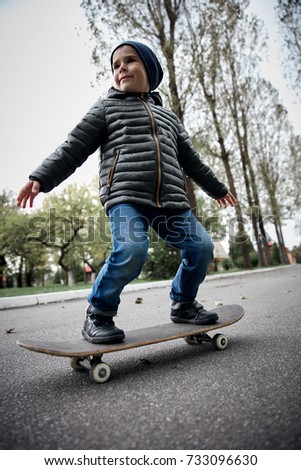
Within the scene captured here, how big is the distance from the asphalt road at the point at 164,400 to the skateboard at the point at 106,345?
0.07 m

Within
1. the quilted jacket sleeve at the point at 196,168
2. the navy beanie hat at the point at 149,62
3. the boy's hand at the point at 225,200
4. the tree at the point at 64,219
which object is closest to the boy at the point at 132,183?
the navy beanie hat at the point at 149,62

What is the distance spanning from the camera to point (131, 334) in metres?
2.15

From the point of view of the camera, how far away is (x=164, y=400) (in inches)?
53.7

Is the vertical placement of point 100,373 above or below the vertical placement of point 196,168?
below

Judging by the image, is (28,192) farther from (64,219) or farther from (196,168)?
(64,219)

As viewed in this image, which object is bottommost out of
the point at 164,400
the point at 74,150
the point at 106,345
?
the point at 164,400

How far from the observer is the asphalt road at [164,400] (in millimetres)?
1044

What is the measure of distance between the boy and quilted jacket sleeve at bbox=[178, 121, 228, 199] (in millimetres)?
125

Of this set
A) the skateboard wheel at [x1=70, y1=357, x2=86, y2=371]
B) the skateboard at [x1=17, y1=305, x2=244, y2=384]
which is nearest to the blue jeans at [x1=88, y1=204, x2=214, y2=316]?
the skateboard at [x1=17, y1=305, x2=244, y2=384]

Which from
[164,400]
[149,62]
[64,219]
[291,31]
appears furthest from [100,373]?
[64,219]

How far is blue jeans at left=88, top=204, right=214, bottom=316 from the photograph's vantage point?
6.30ft

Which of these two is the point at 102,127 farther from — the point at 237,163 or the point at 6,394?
the point at 237,163

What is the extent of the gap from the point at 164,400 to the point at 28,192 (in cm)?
148
